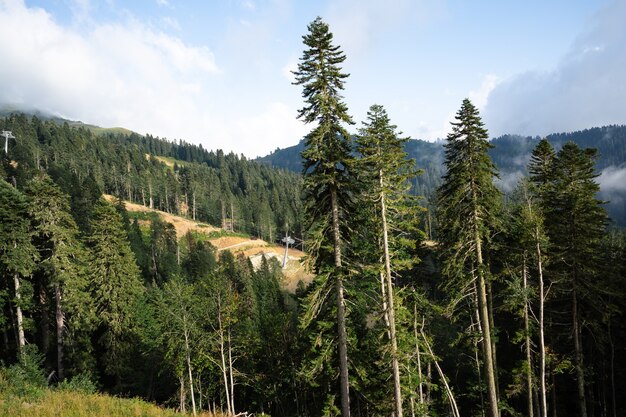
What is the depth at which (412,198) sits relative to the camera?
1612 centimetres

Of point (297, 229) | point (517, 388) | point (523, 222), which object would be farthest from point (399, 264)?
point (297, 229)

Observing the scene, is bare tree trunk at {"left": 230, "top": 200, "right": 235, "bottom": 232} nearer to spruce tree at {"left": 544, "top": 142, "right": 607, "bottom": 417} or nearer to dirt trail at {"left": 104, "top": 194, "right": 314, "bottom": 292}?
dirt trail at {"left": 104, "top": 194, "right": 314, "bottom": 292}

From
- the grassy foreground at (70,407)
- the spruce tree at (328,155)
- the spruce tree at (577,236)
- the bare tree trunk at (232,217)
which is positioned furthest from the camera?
the bare tree trunk at (232,217)

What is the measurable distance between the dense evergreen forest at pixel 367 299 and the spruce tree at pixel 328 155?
0.08 m

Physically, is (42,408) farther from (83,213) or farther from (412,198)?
(83,213)

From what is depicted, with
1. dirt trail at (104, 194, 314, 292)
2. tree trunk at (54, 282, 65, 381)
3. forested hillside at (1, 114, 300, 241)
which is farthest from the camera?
forested hillside at (1, 114, 300, 241)

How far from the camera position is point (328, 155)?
15.8 meters

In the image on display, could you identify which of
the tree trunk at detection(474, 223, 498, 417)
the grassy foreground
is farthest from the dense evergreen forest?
the grassy foreground

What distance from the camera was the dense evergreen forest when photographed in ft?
52.8

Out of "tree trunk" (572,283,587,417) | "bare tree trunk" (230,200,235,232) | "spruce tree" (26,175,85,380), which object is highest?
"bare tree trunk" (230,200,235,232)

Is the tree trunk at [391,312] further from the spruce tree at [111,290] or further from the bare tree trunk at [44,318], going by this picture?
the bare tree trunk at [44,318]

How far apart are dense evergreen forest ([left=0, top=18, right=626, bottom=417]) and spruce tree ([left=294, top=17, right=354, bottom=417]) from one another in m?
0.08

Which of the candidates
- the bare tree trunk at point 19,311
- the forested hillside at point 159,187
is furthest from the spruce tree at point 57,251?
the forested hillside at point 159,187

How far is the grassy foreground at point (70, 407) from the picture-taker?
344 inches
